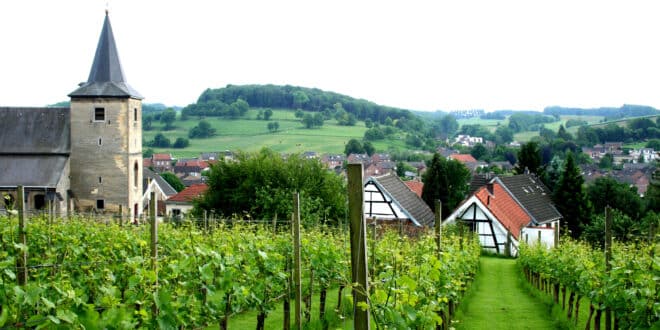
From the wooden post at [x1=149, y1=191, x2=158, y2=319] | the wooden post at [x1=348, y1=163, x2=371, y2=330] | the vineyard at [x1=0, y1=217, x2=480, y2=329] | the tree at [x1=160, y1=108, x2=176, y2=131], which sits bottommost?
the vineyard at [x1=0, y1=217, x2=480, y2=329]

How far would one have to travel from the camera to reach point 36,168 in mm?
40531

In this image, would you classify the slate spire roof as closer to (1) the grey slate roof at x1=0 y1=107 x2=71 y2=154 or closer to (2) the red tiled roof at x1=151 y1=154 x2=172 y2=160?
(1) the grey slate roof at x1=0 y1=107 x2=71 y2=154

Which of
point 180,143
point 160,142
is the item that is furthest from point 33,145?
point 160,142

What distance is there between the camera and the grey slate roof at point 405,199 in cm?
3447

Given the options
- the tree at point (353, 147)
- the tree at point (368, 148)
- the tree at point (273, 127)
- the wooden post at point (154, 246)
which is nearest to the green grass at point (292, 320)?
the wooden post at point (154, 246)

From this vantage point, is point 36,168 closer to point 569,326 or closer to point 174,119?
point 569,326

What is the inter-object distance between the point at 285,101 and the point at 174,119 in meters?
27.9

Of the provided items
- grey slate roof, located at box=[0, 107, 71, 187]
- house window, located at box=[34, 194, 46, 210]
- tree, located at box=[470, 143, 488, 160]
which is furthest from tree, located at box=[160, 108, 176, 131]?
house window, located at box=[34, 194, 46, 210]

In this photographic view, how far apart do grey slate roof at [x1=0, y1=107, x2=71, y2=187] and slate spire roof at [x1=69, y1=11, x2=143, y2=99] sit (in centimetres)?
295

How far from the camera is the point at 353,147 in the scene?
373ft

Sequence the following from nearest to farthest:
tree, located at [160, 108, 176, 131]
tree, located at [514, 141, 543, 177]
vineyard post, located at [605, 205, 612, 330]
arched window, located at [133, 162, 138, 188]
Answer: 1. vineyard post, located at [605, 205, 612, 330]
2. arched window, located at [133, 162, 138, 188]
3. tree, located at [514, 141, 543, 177]
4. tree, located at [160, 108, 176, 131]

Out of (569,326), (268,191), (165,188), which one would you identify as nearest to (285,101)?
(165,188)

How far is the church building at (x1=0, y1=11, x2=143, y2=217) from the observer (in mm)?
40594

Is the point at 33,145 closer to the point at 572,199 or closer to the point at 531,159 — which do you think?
the point at 572,199
